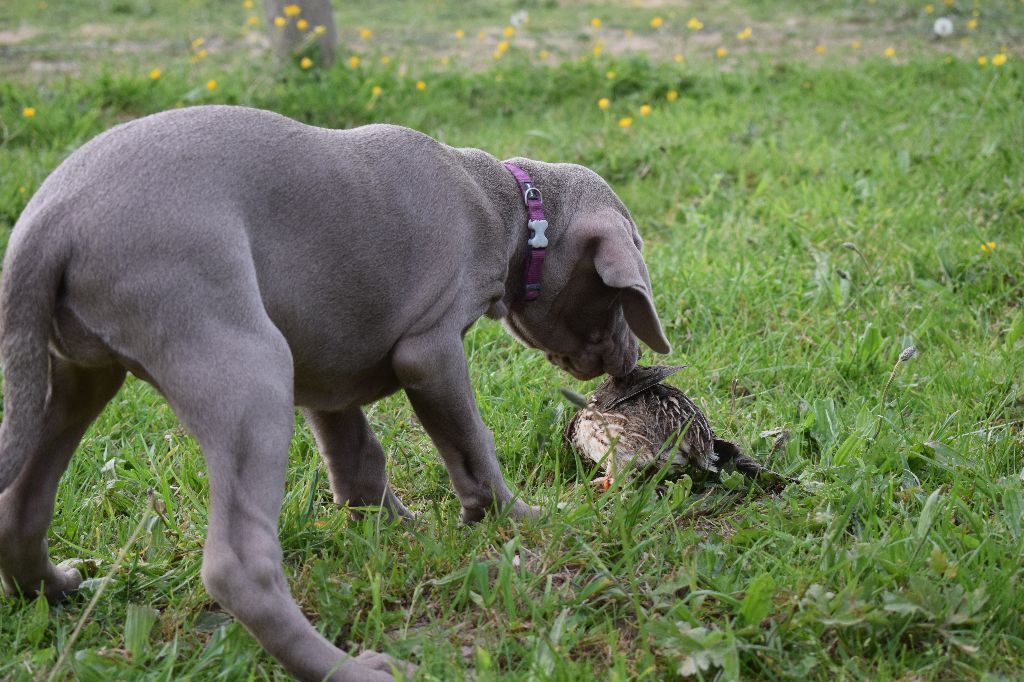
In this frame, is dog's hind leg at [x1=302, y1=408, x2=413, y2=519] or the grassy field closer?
the grassy field

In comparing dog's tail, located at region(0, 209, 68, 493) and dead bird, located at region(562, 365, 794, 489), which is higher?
dog's tail, located at region(0, 209, 68, 493)

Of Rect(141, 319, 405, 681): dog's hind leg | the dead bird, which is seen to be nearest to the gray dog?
Rect(141, 319, 405, 681): dog's hind leg

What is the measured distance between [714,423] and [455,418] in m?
1.17

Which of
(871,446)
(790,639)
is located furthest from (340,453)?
(871,446)

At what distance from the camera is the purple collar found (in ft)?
10.8

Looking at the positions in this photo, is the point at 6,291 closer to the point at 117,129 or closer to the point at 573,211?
the point at 117,129

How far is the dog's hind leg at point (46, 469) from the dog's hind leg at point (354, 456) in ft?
2.21

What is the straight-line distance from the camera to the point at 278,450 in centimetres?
245

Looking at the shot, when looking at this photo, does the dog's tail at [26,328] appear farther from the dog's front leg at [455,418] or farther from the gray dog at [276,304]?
the dog's front leg at [455,418]

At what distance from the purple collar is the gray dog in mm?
13

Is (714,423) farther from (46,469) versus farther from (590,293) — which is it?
(46,469)

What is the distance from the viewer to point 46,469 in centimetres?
280

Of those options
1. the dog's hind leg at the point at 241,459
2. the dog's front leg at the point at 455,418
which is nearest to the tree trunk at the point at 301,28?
the dog's front leg at the point at 455,418

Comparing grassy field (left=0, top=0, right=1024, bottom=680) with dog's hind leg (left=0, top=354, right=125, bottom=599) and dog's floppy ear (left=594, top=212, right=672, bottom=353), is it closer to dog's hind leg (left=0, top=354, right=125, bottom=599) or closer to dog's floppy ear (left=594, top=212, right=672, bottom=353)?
dog's hind leg (left=0, top=354, right=125, bottom=599)
